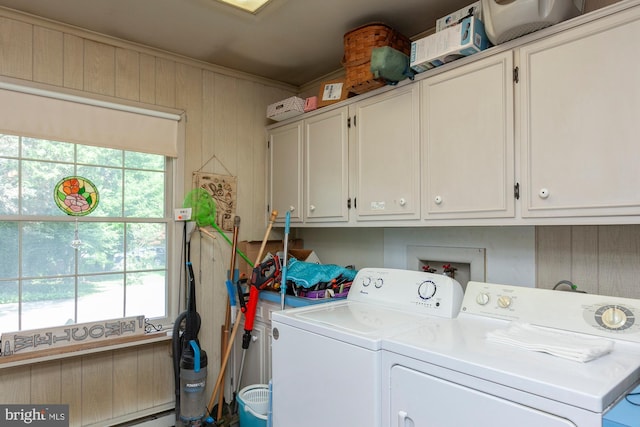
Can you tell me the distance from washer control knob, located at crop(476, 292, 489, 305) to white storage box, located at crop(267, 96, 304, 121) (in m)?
1.73

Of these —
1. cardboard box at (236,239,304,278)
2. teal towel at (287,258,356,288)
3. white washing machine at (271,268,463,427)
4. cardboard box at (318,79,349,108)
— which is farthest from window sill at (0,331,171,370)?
cardboard box at (318,79,349,108)

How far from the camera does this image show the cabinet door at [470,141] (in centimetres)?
169

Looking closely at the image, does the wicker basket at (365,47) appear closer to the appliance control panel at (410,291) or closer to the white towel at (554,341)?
the appliance control panel at (410,291)

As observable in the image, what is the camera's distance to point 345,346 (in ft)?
4.79

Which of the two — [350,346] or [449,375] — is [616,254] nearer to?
[449,375]

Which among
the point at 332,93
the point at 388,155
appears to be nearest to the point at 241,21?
the point at 332,93

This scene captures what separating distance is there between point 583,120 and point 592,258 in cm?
63

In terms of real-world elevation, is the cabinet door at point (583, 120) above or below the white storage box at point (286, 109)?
below

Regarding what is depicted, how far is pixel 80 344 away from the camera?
2.23m

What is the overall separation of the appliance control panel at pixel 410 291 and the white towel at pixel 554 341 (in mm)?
317

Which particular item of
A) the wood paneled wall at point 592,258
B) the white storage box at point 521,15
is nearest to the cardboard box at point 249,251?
the wood paneled wall at point 592,258

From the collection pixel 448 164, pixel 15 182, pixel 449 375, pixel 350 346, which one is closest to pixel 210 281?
pixel 15 182

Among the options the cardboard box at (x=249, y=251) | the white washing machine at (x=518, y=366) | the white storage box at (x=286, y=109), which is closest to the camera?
the white washing machine at (x=518, y=366)

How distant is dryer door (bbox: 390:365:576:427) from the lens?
102 centimetres
